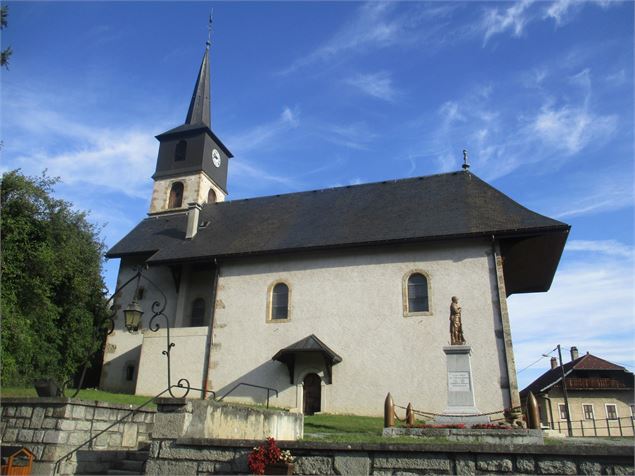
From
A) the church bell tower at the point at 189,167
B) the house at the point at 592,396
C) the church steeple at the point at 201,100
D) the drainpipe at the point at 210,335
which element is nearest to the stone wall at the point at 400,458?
the drainpipe at the point at 210,335

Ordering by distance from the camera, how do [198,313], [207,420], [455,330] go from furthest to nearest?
[198,313], [455,330], [207,420]

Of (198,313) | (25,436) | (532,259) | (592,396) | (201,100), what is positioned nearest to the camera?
(25,436)

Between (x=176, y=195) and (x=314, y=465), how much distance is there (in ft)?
83.3

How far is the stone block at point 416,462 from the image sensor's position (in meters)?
5.55

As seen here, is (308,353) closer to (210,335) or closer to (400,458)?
(210,335)

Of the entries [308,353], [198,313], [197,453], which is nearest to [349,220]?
[308,353]

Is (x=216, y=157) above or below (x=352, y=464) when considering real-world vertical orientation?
above

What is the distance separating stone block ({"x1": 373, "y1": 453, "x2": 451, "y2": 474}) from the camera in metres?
5.55

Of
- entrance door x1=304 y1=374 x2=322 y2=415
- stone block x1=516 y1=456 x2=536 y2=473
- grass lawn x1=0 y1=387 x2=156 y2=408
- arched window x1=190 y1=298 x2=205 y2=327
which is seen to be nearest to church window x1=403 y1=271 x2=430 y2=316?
entrance door x1=304 y1=374 x2=322 y2=415

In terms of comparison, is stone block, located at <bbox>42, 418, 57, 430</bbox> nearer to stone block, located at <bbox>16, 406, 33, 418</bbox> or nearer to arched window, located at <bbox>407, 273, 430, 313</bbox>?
stone block, located at <bbox>16, 406, 33, 418</bbox>

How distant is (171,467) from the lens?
6.49 metres

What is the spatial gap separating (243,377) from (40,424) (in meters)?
10.4

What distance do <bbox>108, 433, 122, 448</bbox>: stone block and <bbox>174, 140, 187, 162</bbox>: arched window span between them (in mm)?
23292

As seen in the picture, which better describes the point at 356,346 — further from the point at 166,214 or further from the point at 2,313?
the point at 166,214
